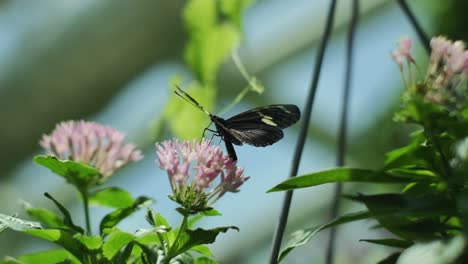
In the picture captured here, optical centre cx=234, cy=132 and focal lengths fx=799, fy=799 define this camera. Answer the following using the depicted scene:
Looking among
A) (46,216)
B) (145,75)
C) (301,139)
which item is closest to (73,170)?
(46,216)

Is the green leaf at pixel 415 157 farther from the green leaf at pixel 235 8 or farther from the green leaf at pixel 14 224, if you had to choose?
the green leaf at pixel 235 8

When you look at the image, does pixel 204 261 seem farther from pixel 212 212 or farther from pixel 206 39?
pixel 206 39

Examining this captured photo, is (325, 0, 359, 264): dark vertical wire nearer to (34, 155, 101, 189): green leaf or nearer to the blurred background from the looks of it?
(34, 155, 101, 189): green leaf

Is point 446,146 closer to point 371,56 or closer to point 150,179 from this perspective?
point 371,56

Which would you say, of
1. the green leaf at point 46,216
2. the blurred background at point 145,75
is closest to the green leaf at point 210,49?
the green leaf at point 46,216

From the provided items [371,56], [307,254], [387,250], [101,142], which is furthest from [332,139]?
[101,142]
